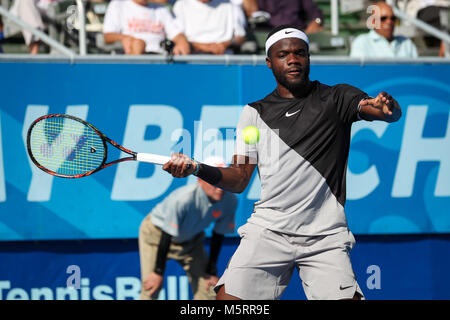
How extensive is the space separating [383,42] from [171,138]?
259cm

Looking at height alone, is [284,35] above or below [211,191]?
above

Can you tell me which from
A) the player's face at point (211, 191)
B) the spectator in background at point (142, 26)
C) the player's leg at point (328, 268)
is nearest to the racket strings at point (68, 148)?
the player's face at point (211, 191)

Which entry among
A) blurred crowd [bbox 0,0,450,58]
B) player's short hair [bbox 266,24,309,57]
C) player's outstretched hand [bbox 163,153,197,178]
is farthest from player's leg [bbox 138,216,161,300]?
player's short hair [bbox 266,24,309,57]

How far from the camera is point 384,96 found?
3613 mm

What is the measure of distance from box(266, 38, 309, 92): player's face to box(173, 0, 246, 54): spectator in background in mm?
2913

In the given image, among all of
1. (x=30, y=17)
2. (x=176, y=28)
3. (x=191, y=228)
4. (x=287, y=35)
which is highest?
(x=30, y=17)

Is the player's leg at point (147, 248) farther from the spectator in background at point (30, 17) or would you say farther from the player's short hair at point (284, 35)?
the player's short hair at point (284, 35)

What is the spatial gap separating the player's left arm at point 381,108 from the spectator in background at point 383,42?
10.5ft

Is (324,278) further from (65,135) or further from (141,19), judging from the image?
(141,19)

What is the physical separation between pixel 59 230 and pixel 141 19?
2455 mm

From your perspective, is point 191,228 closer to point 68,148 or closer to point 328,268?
point 68,148

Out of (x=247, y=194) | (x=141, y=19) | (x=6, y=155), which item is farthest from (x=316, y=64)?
(x=6, y=155)

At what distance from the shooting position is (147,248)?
6.08 metres

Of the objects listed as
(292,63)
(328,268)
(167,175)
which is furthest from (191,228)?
(292,63)
